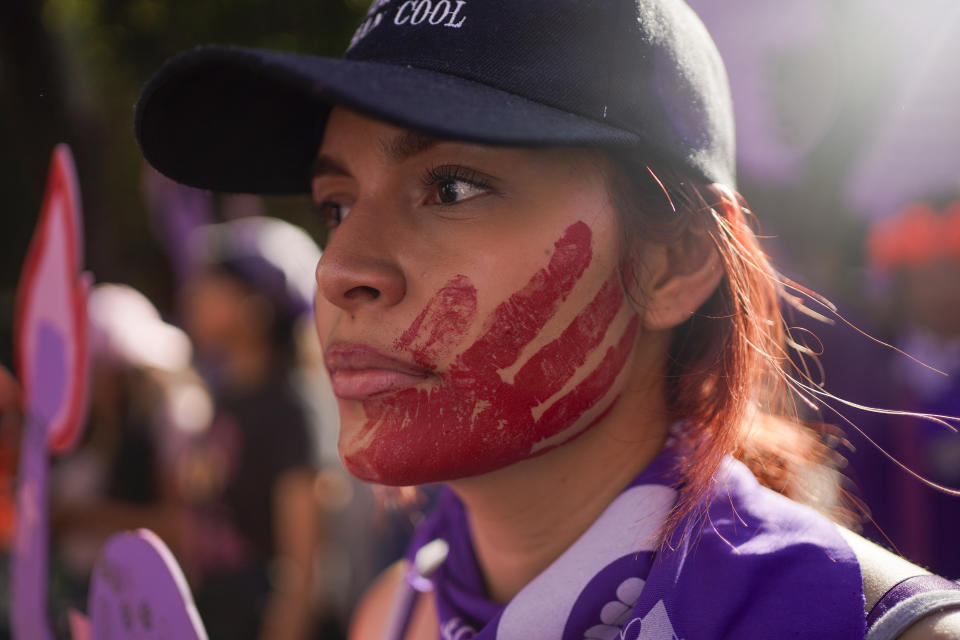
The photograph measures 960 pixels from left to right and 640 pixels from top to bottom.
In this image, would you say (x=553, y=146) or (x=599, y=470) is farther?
(x=599, y=470)

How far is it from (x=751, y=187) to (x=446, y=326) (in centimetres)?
377

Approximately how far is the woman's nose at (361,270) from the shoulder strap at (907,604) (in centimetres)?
82

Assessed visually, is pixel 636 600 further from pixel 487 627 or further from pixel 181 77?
pixel 181 77

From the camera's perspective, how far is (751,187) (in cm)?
441

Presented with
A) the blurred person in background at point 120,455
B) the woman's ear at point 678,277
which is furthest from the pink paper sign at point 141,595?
the blurred person in background at point 120,455

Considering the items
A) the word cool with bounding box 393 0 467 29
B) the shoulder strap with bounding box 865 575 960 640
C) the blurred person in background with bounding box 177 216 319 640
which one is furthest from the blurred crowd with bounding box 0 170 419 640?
the shoulder strap with bounding box 865 575 960 640

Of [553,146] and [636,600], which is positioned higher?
[553,146]

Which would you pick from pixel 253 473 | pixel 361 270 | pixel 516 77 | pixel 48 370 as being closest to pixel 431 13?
pixel 516 77

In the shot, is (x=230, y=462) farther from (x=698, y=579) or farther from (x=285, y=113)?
(x=698, y=579)

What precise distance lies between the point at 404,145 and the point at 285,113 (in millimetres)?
445

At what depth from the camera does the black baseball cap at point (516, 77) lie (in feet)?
3.26

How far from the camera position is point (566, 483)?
128cm

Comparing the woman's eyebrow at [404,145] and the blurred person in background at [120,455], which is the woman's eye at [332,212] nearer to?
the woman's eyebrow at [404,145]

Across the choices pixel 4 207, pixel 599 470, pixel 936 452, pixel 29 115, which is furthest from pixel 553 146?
pixel 4 207
